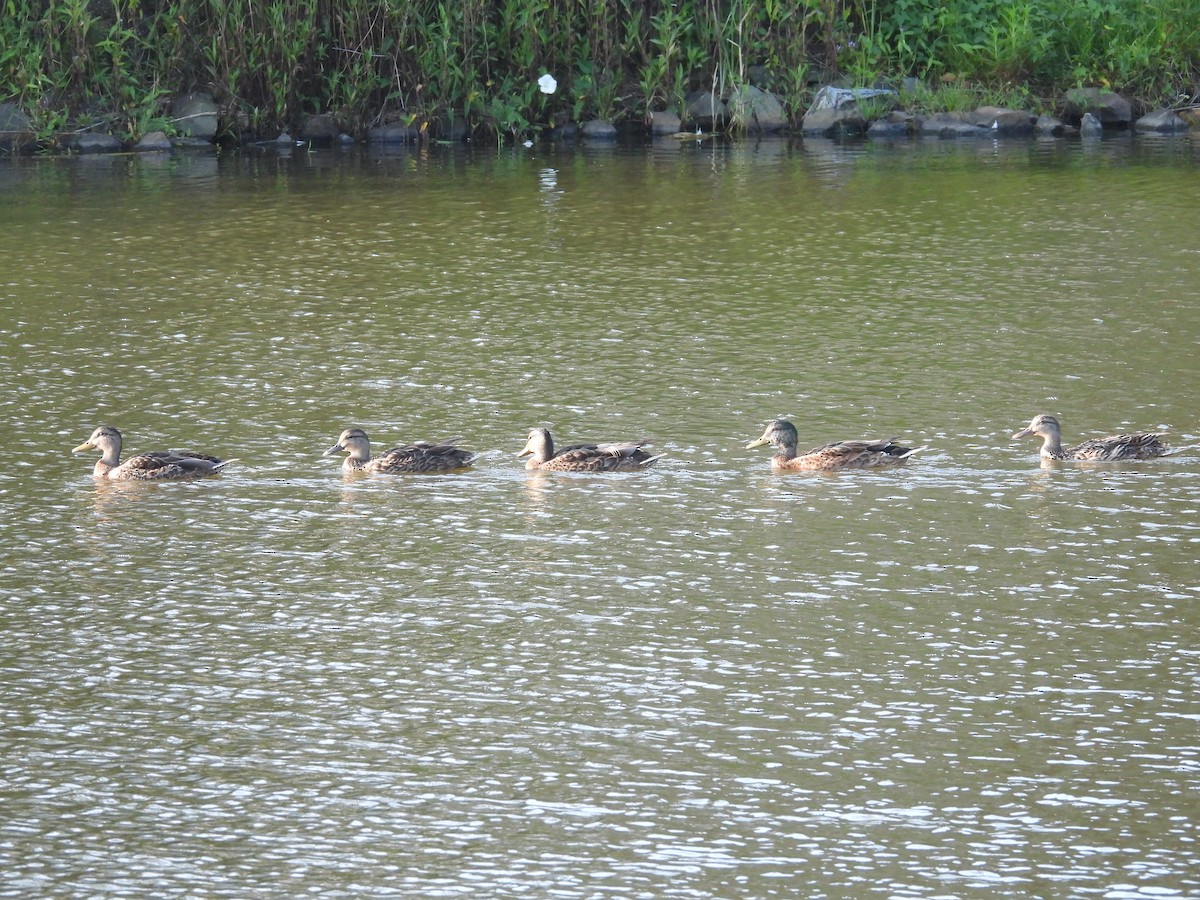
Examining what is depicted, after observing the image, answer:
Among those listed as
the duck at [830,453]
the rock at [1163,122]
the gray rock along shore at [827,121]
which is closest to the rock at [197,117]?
the gray rock along shore at [827,121]

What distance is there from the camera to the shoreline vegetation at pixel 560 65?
28656 millimetres

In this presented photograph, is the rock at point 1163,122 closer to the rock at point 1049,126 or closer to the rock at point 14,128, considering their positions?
the rock at point 1049,126

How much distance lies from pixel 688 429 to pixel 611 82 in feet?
55.2

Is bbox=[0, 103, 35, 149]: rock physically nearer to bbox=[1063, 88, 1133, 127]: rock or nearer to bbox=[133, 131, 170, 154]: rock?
bbox=[133, 131, 170, 154]: rock

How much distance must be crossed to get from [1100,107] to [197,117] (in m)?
13.5

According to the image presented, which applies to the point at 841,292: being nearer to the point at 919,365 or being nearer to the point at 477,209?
the point at 919,365

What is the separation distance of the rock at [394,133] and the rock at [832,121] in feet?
19.5

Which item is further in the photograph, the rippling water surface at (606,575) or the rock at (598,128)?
the rock at (598,128)

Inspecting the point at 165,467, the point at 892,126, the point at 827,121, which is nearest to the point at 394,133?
the point at 827,121

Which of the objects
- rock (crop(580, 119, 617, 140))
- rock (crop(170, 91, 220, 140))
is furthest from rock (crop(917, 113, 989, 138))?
rock (crop(170, 91, 220, 140))

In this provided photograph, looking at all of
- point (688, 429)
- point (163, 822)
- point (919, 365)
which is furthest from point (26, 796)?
point (919, 365)

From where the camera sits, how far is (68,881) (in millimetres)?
7926

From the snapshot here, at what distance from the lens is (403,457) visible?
13.4 m

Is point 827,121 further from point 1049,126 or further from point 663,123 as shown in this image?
point 1049,126
